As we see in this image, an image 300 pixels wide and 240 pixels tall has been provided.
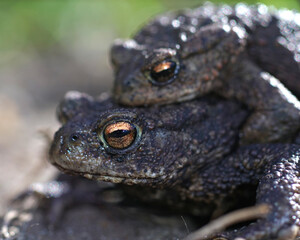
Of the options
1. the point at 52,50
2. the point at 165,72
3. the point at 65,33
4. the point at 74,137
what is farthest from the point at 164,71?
the point at 65,33

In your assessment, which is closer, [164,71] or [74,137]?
[74,137]

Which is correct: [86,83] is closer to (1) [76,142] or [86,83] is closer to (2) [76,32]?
(2) [76,32]

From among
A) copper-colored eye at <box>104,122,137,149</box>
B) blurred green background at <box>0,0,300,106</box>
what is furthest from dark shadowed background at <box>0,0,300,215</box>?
copper-colored eye at <box>104,122,137,149</box>

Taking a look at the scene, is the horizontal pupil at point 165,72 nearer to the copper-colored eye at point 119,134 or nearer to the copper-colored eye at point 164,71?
the copper-colored eye at point 164,71

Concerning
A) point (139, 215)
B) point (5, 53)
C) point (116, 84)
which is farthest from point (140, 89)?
point (5, 53)

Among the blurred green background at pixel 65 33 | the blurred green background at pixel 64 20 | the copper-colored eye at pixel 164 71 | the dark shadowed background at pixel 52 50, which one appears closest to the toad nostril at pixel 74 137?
the copper-colored eye at pixel 164 71

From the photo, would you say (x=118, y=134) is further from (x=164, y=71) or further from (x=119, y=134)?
(x=164, y=71)

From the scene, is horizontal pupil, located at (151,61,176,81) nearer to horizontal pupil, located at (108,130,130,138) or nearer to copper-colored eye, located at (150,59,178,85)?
copper-colored eye, located at (150,59,178,85)
